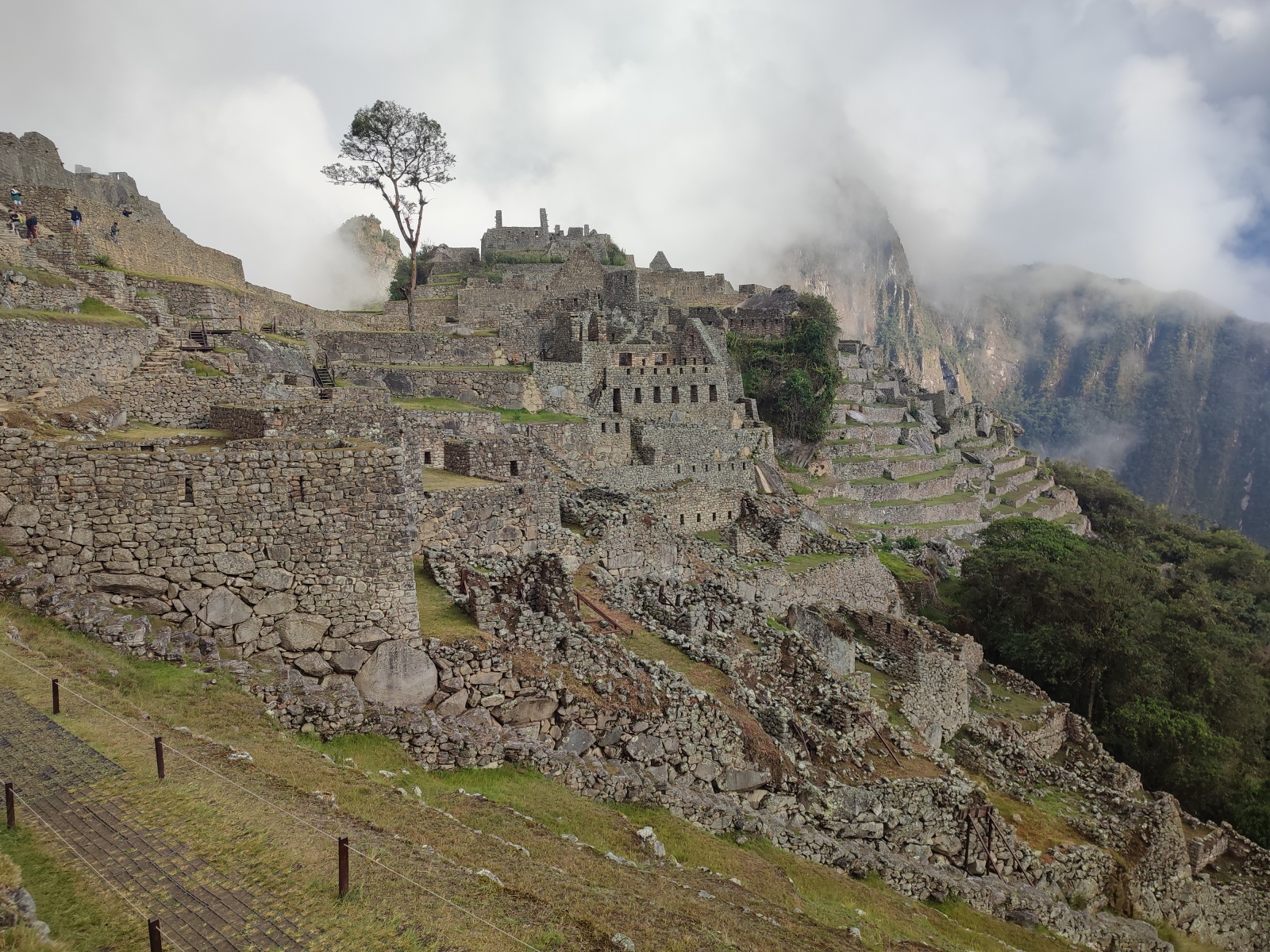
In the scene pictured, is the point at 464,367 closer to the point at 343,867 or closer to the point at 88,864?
the point at 88,864

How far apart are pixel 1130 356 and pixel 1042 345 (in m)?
22.1

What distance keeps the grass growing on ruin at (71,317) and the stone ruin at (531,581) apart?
0.15m

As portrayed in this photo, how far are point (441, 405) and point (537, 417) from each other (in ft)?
12.1

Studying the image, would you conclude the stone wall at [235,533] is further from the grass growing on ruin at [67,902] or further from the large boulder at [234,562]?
the grass growing on ruin at [67,902]

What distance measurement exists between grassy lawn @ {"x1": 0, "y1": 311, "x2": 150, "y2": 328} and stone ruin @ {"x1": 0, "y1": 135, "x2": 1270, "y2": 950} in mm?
152

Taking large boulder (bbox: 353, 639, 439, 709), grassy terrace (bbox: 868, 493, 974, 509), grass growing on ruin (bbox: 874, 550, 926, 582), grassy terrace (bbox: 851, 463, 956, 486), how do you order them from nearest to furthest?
1. large boulder (bbox: 353, 639, 439, 709)
2. grass growing on ruin (bbox: 874, 550, 926, 582)
3. grassy terrace (bbox: 868, 493, 974, 509)
4. grassy terrace (bbox: 851, 463, 956, 486)

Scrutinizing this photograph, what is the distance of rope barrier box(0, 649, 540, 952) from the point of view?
5.44 meters

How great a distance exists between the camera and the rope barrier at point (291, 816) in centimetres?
544

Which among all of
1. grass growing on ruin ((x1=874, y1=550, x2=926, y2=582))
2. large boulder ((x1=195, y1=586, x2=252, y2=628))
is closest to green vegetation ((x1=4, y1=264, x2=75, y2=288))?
large boulder ((x1=195, y1=586, x2=252, y2=628))

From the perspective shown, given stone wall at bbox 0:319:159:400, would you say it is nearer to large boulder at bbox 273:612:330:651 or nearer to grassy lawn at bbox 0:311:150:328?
grassy lawn at bbox 0:311:150:328

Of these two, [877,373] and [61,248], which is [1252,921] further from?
[877,373]

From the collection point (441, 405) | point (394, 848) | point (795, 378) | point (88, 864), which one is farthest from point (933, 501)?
point (88, 864)

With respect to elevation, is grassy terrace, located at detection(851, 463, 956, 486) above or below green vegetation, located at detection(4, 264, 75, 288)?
below

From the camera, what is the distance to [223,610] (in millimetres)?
8742
